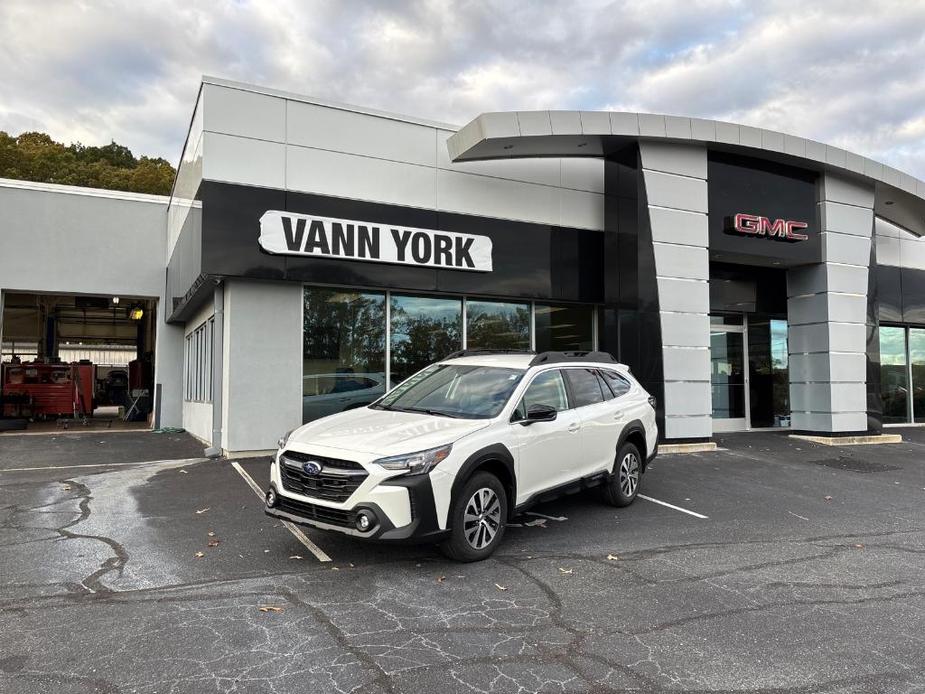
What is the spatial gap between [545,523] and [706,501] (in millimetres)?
2615

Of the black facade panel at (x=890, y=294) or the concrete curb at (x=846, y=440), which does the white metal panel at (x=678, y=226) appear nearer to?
the concrete curb at (x=846, y=440)

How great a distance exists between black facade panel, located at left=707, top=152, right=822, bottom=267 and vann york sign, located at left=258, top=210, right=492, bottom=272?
493 cm

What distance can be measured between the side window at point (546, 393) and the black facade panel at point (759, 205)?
783 centimetres

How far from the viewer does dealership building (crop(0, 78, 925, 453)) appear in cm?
1045

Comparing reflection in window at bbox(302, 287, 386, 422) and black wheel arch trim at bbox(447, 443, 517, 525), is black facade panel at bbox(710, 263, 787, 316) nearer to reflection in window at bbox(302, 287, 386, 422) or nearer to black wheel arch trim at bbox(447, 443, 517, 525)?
reflection in window at bbox(302, 287, 386, 422)

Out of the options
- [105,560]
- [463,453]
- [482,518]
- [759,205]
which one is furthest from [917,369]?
[105,560]

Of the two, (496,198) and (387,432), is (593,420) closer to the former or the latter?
(387,432)

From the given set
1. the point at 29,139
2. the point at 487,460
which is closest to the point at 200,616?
the point at 487,460

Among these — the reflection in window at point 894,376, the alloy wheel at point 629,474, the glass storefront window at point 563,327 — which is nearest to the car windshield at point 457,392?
the alloy wheel at point 629,474

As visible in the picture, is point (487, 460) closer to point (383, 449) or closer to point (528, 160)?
point (383, 449)

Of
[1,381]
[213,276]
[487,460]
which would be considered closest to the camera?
[487,460]

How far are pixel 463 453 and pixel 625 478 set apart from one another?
10.3 feet

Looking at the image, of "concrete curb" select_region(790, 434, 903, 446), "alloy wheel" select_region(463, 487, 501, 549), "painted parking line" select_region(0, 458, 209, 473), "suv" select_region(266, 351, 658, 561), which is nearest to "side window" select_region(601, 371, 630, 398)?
"suv" select_region(266, 351, 658, 561)

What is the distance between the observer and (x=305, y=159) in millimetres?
10719
